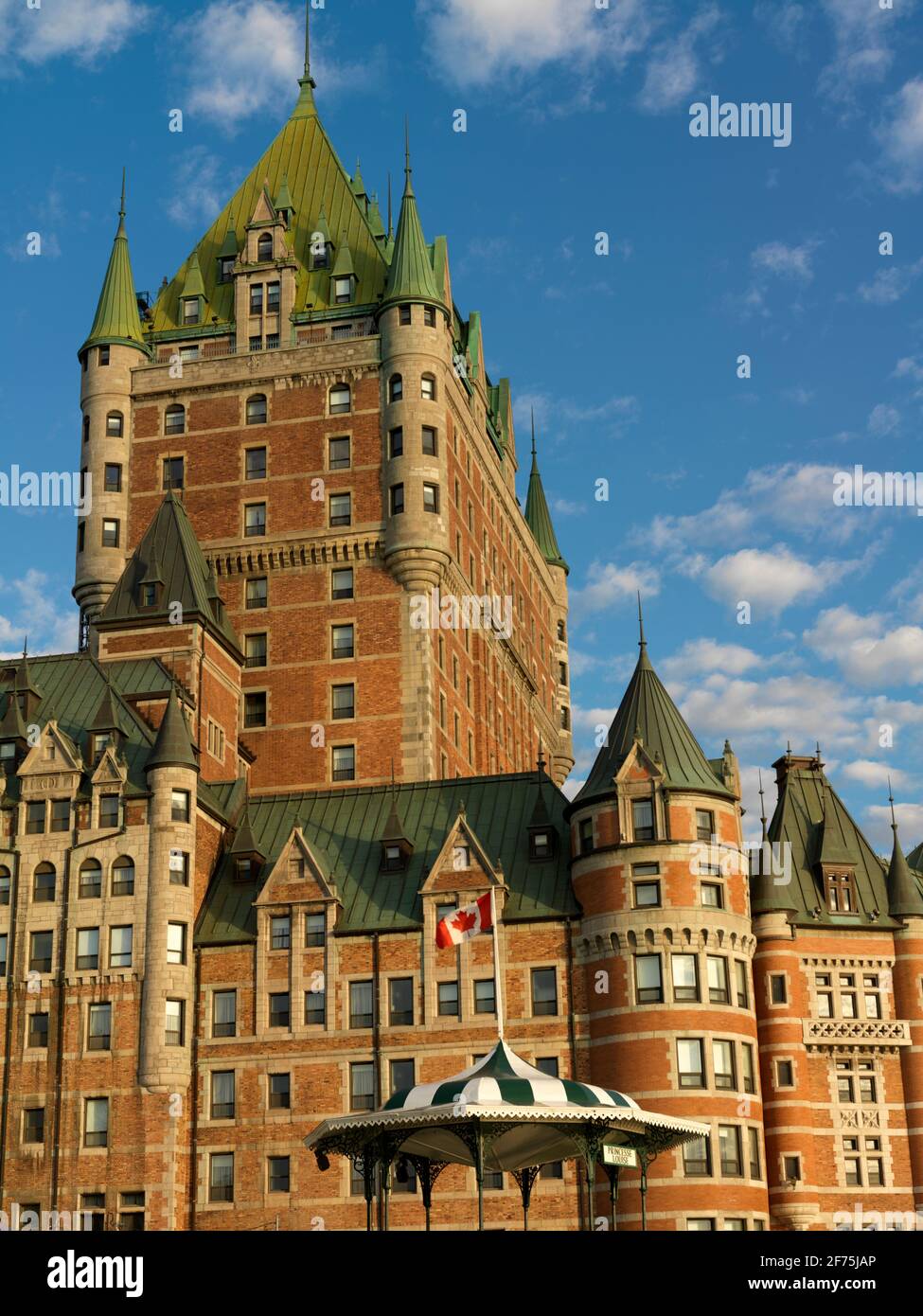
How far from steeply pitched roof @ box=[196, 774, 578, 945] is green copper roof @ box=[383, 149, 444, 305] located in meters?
28.1

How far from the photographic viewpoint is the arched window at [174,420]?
92938 mm

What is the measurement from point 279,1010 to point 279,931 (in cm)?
309

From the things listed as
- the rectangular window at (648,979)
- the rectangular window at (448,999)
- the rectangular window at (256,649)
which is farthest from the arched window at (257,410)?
the rectangular window at (648,979)

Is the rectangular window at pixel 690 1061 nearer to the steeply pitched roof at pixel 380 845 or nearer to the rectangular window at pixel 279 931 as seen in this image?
the steeply pitched roof at pixel 380 845

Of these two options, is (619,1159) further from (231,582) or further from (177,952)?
(231,582)

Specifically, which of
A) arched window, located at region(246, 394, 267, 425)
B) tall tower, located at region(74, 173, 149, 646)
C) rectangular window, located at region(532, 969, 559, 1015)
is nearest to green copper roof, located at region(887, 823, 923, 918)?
rectangular window, located at region(532, 969, 559, 1015)

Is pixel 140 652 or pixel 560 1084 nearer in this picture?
pixel 560 1084

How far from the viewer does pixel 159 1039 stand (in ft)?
217

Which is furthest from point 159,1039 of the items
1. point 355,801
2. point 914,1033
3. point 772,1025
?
point 914,1033

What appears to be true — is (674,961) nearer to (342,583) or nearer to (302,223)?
(342,583)

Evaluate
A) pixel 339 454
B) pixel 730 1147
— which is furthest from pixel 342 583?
pixel 730 1147

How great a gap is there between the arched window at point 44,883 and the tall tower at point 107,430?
22246 millimetres

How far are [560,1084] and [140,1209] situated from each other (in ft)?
86.6
